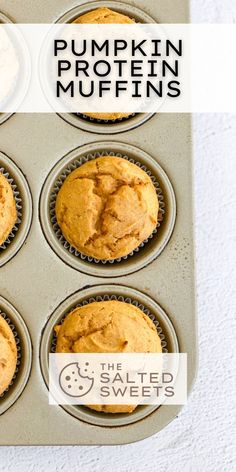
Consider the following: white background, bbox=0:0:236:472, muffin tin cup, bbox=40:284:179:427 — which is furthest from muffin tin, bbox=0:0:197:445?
white background, bbox=0:0:236:472

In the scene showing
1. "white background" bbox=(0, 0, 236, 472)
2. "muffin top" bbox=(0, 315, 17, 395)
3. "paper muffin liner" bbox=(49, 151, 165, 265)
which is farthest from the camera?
"white background" bbox=(0, 0, 236, 472)

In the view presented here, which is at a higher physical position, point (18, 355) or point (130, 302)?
point (130, 302)

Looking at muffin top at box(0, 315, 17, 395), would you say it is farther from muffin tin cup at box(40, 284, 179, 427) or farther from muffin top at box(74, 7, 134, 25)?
muffin top at box(74, 7, 134, 25)

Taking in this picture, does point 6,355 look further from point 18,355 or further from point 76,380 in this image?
point 76,380

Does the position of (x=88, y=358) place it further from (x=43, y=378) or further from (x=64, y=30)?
(x=64, y=30)

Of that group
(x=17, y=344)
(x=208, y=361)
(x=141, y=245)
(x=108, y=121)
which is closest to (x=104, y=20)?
(x=108, y=121)
